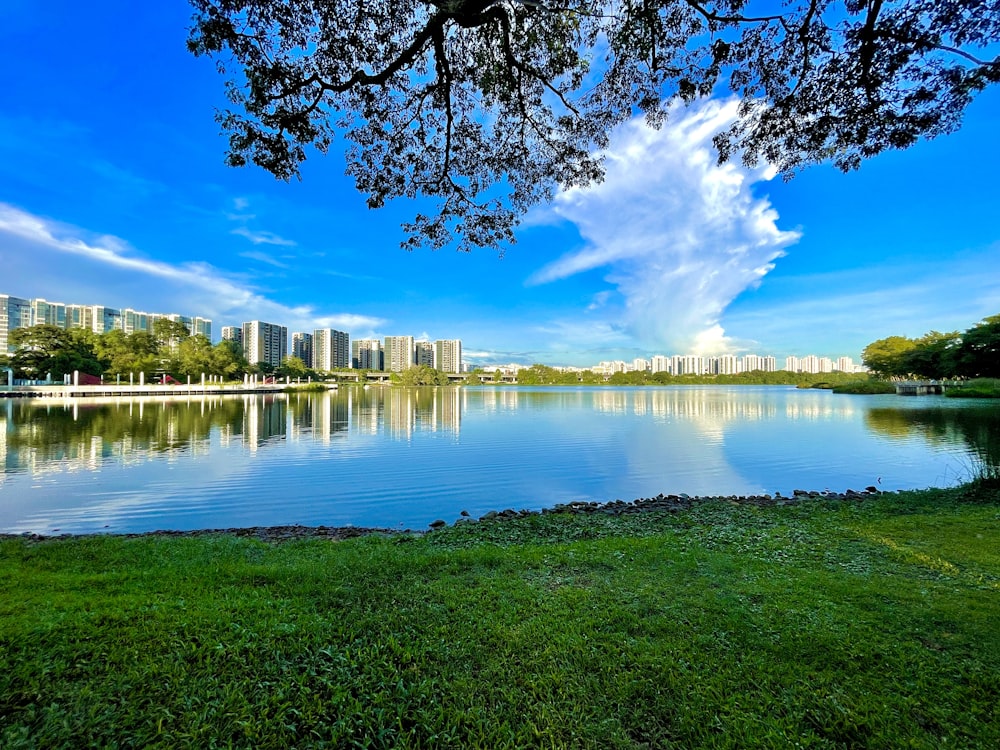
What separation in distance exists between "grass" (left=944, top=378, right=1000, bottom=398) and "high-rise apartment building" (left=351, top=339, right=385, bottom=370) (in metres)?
127

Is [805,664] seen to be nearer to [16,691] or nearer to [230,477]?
[16,691]

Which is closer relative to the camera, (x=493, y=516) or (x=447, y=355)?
(x=493, y=516)

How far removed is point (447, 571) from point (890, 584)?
3.45m

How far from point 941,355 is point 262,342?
373 feet

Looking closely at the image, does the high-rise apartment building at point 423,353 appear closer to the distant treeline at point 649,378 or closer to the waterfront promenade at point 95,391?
the distant treeline at point 649,378

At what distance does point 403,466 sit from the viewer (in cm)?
Result: 1144

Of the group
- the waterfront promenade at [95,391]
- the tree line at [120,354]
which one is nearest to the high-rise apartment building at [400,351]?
the tree line at [120,354]

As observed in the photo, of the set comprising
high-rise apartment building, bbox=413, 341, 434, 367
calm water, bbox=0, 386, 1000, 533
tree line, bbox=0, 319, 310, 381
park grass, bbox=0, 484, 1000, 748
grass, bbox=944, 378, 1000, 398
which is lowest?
calm water, bbox=0, 386, 1000, 533

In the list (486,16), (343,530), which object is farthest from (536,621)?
(486,16)

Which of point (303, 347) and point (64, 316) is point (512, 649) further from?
point (303, 347)

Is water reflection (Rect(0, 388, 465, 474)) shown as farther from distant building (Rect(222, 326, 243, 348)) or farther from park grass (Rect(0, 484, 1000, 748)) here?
distant building (Rect(222, 326, 243, 348))

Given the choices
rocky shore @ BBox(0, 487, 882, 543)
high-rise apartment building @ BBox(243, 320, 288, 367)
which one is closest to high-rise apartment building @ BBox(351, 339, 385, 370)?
high-rise apartment building @ BBox(243, 320, 288, 367)

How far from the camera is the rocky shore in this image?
5871 mm

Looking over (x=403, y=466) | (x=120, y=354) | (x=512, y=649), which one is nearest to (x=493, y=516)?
Answer: (x=512, y=649)
